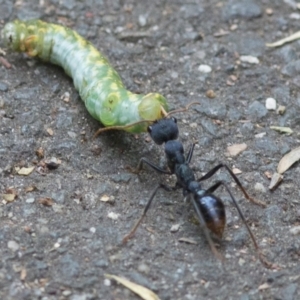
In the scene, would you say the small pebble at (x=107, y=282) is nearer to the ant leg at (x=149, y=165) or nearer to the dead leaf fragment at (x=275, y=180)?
the ant leg at (x=149, y=165)

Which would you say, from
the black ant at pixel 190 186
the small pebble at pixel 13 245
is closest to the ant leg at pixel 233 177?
the black ant at pixel 190 186

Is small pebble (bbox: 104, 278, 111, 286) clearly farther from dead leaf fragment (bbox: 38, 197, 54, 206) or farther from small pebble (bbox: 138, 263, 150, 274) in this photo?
dead leaf fragment (bbox: 38, 197, 54, 206)

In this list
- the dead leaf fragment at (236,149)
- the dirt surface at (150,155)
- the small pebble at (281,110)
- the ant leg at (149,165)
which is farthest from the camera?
the small pebble at (281,110)

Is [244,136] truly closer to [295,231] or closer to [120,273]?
[295,231]

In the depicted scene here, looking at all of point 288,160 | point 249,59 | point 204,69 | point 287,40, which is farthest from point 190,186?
point 287,40

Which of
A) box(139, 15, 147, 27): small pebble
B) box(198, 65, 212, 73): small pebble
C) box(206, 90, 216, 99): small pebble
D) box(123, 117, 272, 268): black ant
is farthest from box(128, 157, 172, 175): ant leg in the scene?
box(139, 15, 147, 27): small pebble
